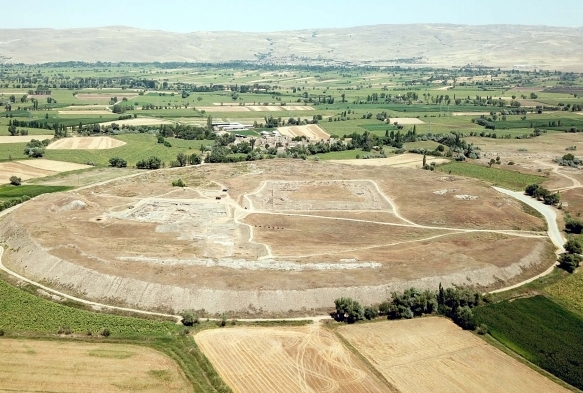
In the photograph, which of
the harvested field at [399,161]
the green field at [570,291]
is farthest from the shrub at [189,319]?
the harvested field at [399,161]

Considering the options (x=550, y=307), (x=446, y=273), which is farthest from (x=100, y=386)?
(x=550, y=307)

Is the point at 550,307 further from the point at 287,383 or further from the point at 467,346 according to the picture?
the point at 287,383

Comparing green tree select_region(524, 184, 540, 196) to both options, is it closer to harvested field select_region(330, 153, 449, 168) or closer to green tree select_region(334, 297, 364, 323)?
harvested field select_region(330, 153, 449, 168)

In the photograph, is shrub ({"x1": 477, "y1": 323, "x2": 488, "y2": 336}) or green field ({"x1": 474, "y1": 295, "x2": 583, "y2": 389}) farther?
shrub ({"x1": 477, "y1": 323, "x2": 488, "y2": 336})

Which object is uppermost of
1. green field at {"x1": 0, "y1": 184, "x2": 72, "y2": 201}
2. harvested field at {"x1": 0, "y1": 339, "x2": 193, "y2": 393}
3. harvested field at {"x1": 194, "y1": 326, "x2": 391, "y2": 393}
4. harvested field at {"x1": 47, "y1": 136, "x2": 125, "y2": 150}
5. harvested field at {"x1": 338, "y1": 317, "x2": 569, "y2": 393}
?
harvested field at {"x1": 47, "y1": 136, "x2": 125, "y2": 150}

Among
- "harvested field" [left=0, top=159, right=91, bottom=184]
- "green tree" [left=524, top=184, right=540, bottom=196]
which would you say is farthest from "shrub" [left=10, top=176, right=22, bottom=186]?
"green tree" [left=524, top=184, right=540, bottom=196]
